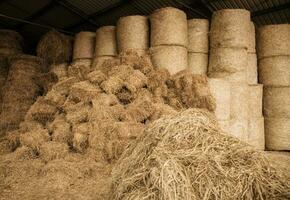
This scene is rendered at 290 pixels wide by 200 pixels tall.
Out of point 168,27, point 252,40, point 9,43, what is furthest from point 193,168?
point 9,43

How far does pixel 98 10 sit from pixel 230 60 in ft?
16.1

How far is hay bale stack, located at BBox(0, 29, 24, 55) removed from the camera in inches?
300

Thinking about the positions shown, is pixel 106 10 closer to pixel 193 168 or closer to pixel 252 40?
pixel 252 40

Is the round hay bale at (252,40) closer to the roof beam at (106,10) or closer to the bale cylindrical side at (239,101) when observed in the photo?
the bale cylindrical side at (239,101)

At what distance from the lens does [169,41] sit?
5.84 meters

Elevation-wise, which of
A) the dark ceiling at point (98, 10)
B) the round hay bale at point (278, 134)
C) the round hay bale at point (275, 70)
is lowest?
the round hay bale at point (278, 134)

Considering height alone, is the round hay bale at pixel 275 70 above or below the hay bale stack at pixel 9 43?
below

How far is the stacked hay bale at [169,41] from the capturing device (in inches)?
229

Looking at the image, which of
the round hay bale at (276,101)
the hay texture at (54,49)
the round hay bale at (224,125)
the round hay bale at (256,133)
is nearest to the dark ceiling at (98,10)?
the hay texture at (54,49)

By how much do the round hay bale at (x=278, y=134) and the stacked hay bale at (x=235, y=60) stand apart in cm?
59

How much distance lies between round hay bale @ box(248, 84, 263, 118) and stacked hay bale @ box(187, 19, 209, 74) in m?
1.08

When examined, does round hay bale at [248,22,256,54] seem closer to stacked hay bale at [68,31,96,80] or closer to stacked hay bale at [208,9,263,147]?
stacked hay bale at [208,9,263,147]

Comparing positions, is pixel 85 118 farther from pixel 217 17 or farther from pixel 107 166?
pixel 217 17

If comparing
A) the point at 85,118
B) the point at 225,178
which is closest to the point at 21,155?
the point at 85,118
